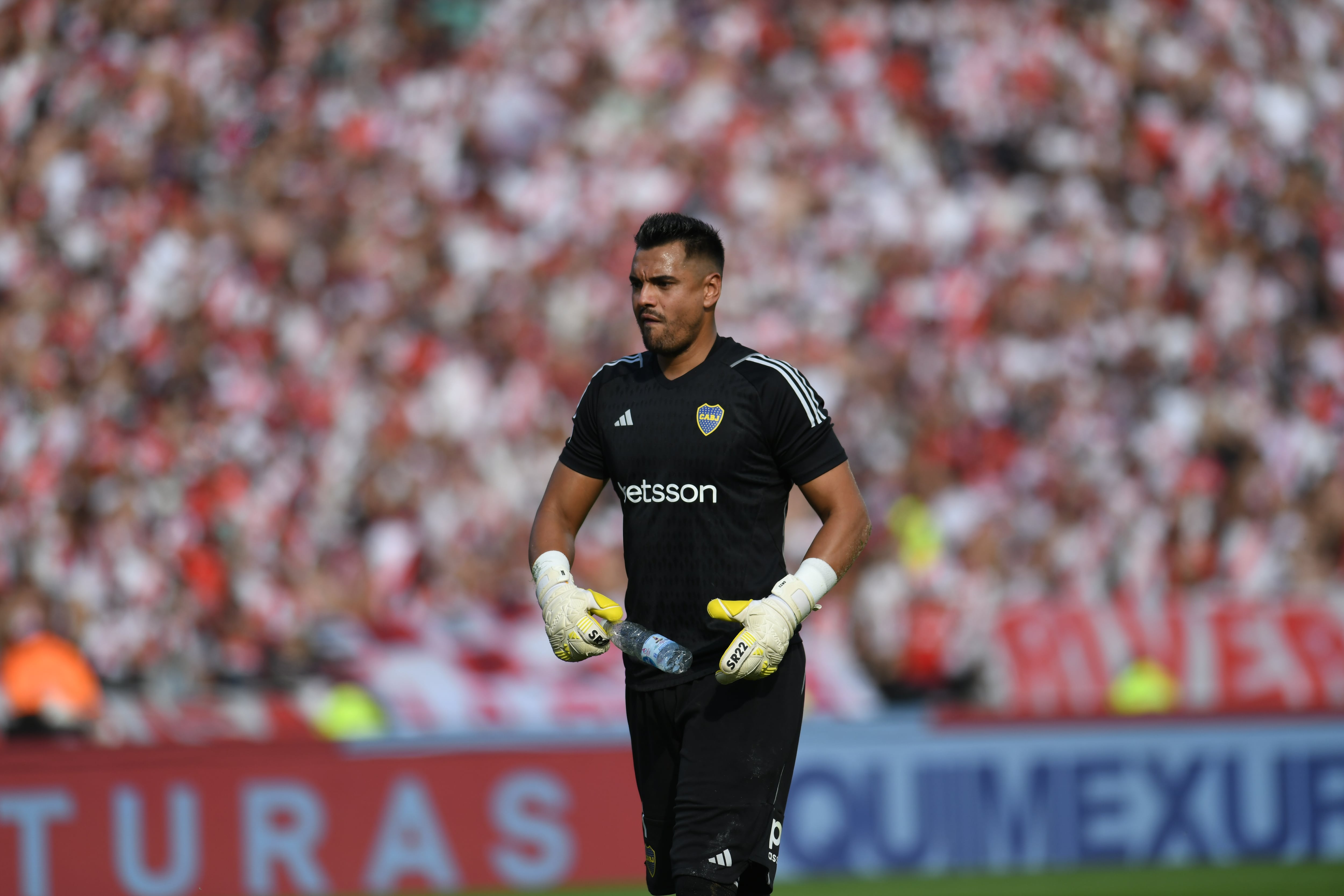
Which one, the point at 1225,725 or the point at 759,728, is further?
the point at 1225,725

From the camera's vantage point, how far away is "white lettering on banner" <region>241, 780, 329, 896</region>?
936cm

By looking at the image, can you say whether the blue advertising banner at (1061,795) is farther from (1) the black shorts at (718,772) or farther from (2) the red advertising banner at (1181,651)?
(1) the black shorts at (718,772)

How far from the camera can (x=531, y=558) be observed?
528 centimetres

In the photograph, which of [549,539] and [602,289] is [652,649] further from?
[602,289]

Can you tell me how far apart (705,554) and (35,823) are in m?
5.84

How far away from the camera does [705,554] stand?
16.2 feet

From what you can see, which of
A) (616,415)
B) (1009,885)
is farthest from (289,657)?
(616,415)

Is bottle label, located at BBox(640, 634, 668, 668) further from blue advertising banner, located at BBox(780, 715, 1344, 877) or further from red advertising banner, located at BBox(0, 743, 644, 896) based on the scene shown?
blue advertising banner, located at BBox(780, 715, 1344, 877)

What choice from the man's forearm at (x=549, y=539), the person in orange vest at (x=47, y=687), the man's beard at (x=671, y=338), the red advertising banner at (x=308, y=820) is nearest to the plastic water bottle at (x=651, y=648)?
the man's forearm at (x=549, y=539)

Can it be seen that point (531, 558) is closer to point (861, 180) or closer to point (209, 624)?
point (209, 624)

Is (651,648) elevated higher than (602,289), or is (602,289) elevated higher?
(602,289)

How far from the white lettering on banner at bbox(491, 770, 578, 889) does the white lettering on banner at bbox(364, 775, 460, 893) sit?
0.30 m

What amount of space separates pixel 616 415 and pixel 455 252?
1134cm

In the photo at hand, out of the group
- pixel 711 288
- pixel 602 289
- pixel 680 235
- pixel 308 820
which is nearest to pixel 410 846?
pixel 308 820
